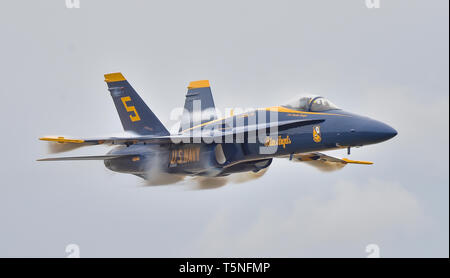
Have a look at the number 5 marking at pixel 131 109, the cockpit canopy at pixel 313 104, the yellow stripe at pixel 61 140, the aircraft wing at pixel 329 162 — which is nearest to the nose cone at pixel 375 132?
the cockpit canopy at pixel 313 104

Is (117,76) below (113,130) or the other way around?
the other way around

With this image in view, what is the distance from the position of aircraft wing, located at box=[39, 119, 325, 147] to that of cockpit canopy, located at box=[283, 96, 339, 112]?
1.50 ft

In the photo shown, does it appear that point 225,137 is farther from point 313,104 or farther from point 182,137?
point 313,104

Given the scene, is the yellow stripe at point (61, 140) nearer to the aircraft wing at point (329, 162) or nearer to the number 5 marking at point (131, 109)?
the number 5 marking at point (131, 109)

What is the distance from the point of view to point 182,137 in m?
27.4

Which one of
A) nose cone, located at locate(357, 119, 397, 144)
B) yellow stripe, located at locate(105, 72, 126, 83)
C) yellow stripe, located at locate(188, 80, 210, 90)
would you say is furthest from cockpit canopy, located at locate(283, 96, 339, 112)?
yellow stripe, located at locate(105, 72, 126, 83)

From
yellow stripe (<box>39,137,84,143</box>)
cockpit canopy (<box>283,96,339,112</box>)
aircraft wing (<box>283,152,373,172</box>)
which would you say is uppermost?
cockpit canopy (<box>283,96,339,112</box>)

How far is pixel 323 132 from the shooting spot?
25703mm

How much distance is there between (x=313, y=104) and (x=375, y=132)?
2.32 metres

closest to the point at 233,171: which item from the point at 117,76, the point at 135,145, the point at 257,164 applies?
the point at 257,164

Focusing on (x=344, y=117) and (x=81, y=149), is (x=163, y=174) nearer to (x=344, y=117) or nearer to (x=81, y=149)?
(x=81, y=149)

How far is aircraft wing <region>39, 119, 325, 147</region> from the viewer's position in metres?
26.1

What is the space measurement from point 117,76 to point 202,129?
13.9ft

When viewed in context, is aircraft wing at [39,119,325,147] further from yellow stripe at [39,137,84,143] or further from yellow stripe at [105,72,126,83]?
yellow stripe at [105,72,126,83]
